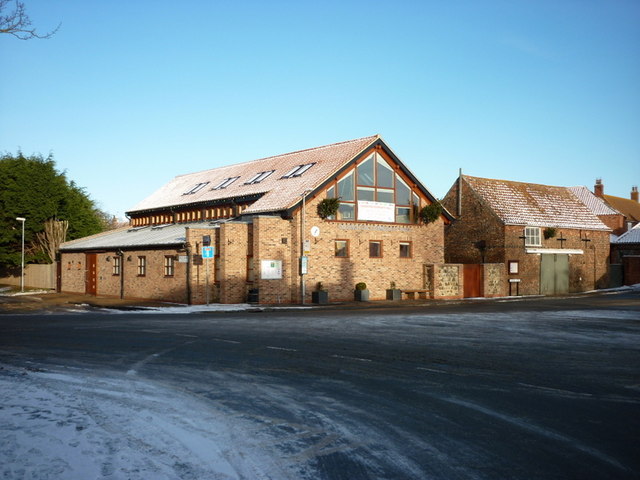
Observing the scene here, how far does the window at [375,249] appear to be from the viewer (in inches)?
1307

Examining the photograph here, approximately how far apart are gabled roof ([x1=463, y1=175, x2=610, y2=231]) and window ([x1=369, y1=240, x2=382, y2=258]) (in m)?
9.86

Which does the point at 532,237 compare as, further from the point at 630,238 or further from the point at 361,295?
the point at 630,238

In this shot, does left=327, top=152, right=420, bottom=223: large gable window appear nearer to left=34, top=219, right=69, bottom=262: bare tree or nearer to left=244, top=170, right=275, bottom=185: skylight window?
left=244, top=170, right=275, bottom=185: skylight window

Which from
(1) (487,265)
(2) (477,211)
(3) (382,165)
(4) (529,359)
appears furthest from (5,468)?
(2) (477,211)

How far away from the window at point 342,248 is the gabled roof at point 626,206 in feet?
166

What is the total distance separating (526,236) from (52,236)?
3526cm

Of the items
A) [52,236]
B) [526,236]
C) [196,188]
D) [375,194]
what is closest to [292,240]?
[375,194]

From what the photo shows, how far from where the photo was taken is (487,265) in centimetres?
3784

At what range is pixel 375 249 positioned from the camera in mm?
33406

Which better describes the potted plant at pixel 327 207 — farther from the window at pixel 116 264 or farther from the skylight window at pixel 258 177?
the window at pixel 116 264

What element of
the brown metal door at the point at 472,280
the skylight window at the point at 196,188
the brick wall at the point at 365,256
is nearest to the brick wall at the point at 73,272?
the skylight window at the point at 196,188

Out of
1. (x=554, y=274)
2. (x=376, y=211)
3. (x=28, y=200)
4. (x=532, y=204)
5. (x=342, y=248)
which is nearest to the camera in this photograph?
(x=342, y=248)

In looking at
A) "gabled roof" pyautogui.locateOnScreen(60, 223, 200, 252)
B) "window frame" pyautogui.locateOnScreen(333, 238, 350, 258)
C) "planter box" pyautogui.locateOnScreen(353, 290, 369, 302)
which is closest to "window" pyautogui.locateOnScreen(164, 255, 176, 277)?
"gabled roof" pyautogui.locateOnScreen(60, 223, 200, 252)

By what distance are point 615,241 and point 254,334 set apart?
44.3 meters
